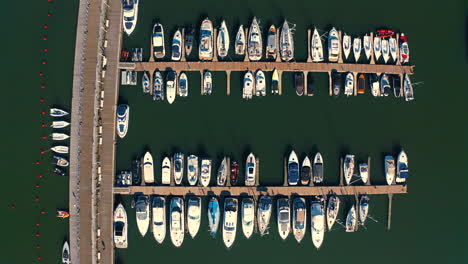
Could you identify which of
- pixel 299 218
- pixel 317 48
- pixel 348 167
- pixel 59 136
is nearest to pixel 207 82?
pixel 317 48

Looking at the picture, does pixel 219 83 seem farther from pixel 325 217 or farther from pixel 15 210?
pixel 15 210

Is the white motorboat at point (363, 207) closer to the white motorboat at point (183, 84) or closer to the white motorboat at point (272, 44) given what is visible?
the white motorboat at point (272, 44)

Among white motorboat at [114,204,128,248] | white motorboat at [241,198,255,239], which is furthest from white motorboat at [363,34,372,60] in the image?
white motorboat at [114,204,128,248]

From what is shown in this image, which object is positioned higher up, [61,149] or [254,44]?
[254,44]

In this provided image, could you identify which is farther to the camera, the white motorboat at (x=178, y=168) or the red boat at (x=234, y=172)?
the red boat at (x=234, y=172)

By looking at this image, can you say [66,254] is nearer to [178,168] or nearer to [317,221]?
[178,168]

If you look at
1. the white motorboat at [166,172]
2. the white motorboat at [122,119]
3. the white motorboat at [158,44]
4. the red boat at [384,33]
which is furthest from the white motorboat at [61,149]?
the red boat at [384,33]

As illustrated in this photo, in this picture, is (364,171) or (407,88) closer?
(364,171)
